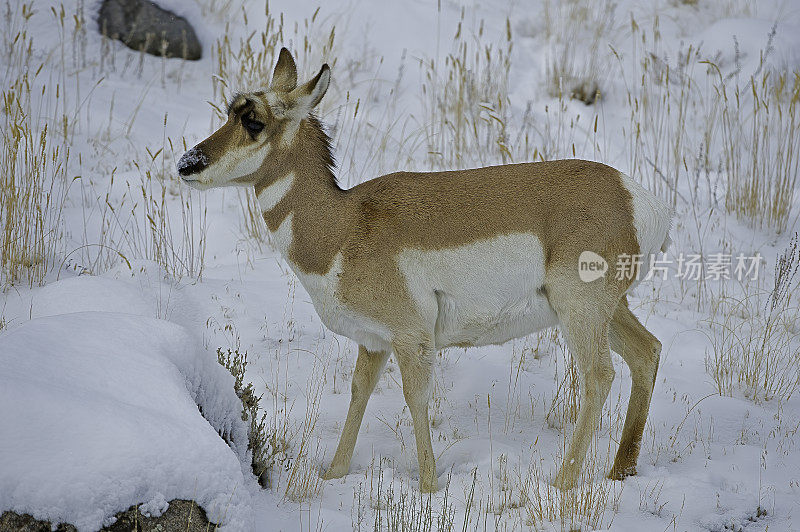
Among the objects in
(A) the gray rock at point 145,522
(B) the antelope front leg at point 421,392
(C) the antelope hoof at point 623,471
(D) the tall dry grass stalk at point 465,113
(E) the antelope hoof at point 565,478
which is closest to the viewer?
(A) the gray rock at point 145,522

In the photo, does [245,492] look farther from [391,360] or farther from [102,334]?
[391,360]

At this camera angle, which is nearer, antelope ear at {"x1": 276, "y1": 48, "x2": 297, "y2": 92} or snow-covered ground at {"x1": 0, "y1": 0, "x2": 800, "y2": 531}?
snow-covered ground at {"x1": 0, "y1": 0, "x2": 800, "y2": 531}

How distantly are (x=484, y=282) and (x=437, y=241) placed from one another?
315mm

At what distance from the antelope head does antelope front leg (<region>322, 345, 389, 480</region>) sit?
3.94 feet

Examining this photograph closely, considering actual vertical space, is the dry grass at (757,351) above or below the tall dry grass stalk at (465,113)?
below

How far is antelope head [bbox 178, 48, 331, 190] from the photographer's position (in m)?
4.25

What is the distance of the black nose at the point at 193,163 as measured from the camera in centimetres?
423

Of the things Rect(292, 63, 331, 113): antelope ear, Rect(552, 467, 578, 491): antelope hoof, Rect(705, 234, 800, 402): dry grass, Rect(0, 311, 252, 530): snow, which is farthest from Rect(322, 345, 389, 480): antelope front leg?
Rect(705, 234, 800, 402): dry grass

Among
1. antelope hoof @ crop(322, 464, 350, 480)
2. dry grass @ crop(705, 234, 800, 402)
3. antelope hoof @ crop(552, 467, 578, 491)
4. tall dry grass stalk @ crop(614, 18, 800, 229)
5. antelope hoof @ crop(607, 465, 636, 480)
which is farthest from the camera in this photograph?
tall dry grass stalk @ crop(614, 18, 800, 229)

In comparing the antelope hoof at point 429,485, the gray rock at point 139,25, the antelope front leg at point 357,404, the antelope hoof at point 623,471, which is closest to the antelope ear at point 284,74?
the antelope front leg at point 357,404

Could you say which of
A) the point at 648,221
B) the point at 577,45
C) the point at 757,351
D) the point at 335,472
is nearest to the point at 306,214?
the point at 335,472

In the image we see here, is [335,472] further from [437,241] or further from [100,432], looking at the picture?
[100,432]

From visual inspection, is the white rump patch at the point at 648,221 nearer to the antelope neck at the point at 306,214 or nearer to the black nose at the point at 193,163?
the antelope neck at the point at 306,214

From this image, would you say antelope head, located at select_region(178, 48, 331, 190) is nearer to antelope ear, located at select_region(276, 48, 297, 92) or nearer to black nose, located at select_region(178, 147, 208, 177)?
black nose, located at select_region(178, 147, 208, 177)
